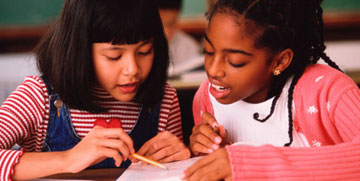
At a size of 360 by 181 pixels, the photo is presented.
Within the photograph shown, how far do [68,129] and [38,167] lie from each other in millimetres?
242

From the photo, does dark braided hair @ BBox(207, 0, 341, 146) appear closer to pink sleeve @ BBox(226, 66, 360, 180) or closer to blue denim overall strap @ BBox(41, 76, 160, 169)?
Result: pink sleeve @ BBox(226, 66, 360, 180)

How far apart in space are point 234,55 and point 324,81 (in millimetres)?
180

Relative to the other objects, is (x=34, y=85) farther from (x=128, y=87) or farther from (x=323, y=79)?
(x=323, y=79)

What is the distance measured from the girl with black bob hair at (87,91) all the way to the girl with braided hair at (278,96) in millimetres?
137

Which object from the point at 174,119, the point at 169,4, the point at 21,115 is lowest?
the point at 174,119

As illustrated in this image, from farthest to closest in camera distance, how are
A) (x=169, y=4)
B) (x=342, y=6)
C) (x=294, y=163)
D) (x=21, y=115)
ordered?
(x=342, y=6) < (x=169, y=4) < (x=21, y=115) < (x=294, y=163)

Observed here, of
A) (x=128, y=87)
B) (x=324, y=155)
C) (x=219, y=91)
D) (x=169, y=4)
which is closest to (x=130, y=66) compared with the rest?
(x=128, y=87)

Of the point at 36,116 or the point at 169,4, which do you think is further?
the point at 169,4

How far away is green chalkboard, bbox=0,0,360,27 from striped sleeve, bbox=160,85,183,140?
2048 mm

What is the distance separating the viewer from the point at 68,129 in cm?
95

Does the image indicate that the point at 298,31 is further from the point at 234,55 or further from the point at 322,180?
the point at 322,180

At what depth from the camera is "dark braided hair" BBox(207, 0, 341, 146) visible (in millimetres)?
724

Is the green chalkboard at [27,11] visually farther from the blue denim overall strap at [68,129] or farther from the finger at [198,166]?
the finger at [198,166]

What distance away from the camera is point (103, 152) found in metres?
0.69
